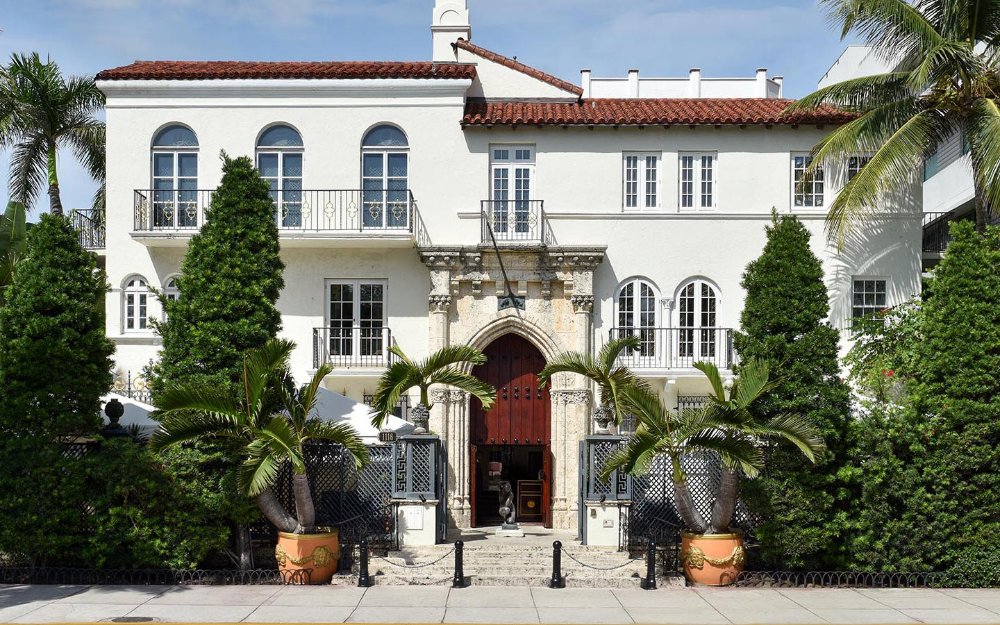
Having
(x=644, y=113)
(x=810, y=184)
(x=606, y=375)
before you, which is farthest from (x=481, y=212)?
(x=810, y=184)

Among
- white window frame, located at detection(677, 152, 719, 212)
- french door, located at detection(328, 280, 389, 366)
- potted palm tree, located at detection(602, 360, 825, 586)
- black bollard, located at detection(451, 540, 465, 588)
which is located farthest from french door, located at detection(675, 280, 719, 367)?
black bollard, located at detection(451, 540, 465, 588)

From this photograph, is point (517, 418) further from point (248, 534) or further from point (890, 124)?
point (890, 124)

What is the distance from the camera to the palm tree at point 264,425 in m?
15.1

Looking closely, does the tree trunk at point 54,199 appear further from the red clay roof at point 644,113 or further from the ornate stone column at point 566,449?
the ornate stone column at point 566,449

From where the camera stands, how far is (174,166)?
22.0 meters

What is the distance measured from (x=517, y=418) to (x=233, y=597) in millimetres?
8813

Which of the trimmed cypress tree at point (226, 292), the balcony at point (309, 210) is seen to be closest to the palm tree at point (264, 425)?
the trimmed cypress tree at point (226, 292)

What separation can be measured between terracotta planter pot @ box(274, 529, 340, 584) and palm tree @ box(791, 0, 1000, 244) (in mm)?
12715

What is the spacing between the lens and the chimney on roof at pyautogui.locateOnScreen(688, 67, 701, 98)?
90.3ft

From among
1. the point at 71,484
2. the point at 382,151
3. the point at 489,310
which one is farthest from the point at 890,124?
the point at 71,484

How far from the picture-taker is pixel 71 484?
15.2 metres

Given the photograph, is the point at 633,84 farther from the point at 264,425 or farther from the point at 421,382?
the point at 264,425

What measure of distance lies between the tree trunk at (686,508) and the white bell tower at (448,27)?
1309cm

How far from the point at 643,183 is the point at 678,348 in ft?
13.2
